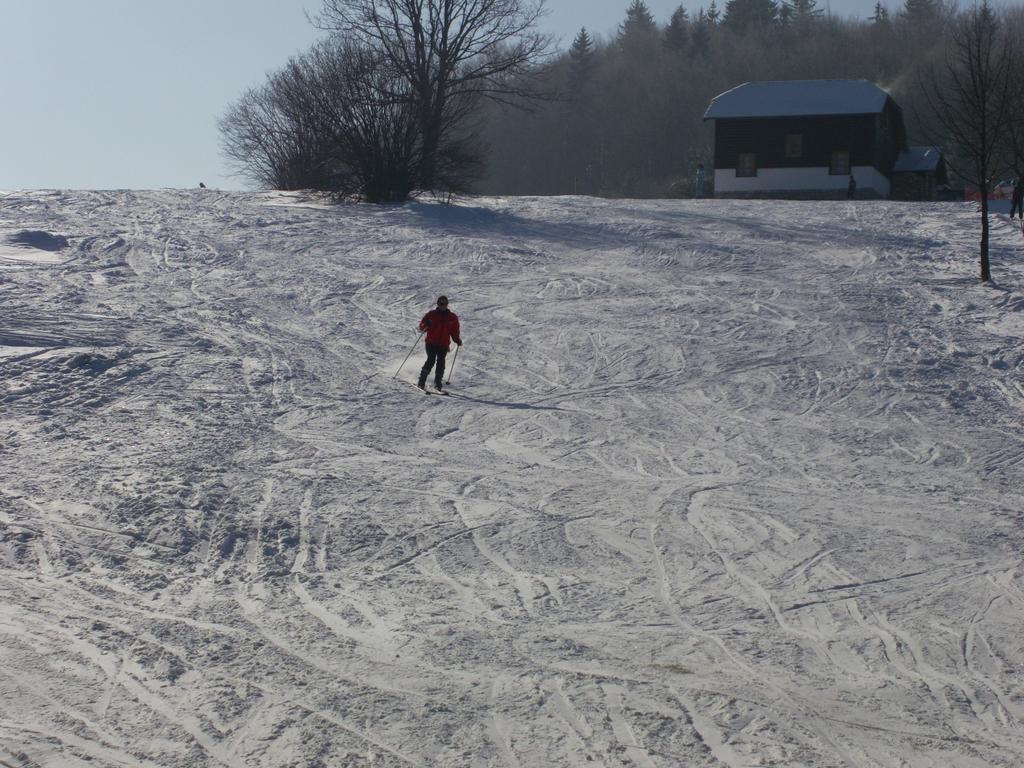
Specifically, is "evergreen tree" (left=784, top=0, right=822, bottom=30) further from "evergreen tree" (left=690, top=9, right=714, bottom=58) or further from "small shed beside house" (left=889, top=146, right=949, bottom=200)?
"small shed beside house" (left=889, top=146, right=949, bottom=200)

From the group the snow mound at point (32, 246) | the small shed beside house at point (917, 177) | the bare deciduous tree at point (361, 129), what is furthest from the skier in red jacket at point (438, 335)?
the small shed beside house at point (917, 177)

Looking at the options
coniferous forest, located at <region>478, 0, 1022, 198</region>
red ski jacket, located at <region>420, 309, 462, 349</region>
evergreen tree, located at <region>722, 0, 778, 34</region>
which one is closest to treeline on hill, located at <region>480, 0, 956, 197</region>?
coniferous forest, located at <region>478, 0, 1022, 198</region>

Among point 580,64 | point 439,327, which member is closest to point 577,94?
point 580,64

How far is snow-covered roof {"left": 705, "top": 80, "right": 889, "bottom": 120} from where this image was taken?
4406 cm

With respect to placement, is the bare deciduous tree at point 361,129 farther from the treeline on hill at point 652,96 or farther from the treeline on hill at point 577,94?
the treeline on hill at point 652,96

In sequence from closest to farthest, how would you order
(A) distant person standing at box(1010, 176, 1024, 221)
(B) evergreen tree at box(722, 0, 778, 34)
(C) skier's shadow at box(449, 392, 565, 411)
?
(C) skier's shadow at box(449, 392, 565, 411)
(A) distant person standing at box(1010, 176, 1024, 221)
(B) evergreen tree at box(722, 0, 778, 34)

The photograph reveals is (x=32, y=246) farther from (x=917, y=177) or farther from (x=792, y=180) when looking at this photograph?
(x=917, y=177)

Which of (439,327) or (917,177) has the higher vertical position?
(917,177)

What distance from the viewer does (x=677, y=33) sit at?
100062 millimetres

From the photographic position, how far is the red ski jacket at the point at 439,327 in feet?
47.2

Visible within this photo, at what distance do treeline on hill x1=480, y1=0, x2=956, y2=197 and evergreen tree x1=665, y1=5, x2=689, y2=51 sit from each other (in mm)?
872

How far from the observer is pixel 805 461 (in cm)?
1184

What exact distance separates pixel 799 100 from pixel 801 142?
1.98 m

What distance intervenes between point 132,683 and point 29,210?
21641 mm
